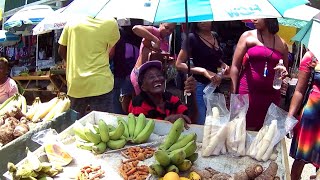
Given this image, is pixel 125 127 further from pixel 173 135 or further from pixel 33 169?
pixel 33 169

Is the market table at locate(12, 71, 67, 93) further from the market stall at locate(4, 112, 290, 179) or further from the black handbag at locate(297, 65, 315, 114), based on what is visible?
the black handbag at locate(297, 65, 315, 114)

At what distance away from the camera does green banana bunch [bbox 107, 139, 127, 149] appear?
2.63 metres

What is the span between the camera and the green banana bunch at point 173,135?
8.32ft

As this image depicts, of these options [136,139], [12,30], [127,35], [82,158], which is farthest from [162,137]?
[12,30]

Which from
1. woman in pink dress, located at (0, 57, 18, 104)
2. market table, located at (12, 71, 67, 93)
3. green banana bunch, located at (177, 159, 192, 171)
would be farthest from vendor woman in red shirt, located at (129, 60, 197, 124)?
market table, located at (12, 71, 67, 93)

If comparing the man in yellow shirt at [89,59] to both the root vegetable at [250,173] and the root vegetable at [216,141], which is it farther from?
the root vegetable at [250,173]

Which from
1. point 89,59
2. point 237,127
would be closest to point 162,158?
point 237,127

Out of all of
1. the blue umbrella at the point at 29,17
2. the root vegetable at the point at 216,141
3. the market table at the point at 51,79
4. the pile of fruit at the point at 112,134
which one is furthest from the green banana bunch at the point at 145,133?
the blue umbrella at the point at 29,17

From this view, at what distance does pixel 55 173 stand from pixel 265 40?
2246mm

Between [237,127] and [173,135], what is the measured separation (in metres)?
0.44

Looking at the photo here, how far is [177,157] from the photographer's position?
7.43 feet

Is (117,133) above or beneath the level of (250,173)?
beneath

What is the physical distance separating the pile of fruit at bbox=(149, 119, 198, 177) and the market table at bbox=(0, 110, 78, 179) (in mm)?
1054

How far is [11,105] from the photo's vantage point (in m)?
3.54
